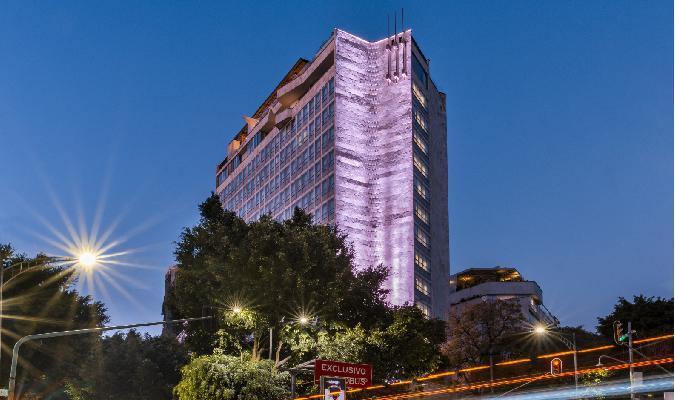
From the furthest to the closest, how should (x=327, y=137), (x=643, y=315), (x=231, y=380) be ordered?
1. (x=327, y=137)
2. (x=643, y=315)
3. (x=231, y=380)

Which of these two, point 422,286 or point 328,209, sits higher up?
point 328,209

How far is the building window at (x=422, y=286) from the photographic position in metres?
93.1

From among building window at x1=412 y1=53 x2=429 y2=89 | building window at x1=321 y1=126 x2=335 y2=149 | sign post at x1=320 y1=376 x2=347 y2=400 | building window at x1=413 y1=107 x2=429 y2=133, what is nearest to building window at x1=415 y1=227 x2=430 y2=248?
building window at x1=413 y1=107 x2=429 y2=133

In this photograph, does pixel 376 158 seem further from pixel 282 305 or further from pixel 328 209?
pixel 282 305

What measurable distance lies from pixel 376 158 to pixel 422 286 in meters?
17.2

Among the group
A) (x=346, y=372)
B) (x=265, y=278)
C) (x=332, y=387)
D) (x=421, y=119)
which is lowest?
(x=332, y=387)

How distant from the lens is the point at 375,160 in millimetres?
98188

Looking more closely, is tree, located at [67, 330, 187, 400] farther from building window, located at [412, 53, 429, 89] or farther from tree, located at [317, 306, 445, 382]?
building window, located at [412, 53, 429, 89]

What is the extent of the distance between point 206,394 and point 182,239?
11.1 m

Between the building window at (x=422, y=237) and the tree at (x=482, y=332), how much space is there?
32.4ft

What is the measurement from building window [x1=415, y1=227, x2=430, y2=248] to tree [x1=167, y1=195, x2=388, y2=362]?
49.1 m

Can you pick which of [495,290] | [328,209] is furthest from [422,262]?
[495,290]

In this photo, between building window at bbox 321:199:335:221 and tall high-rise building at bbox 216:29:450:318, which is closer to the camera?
tall high-rise building at bbox 216:29:450:318

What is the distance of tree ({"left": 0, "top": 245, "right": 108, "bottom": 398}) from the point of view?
51.1 m
